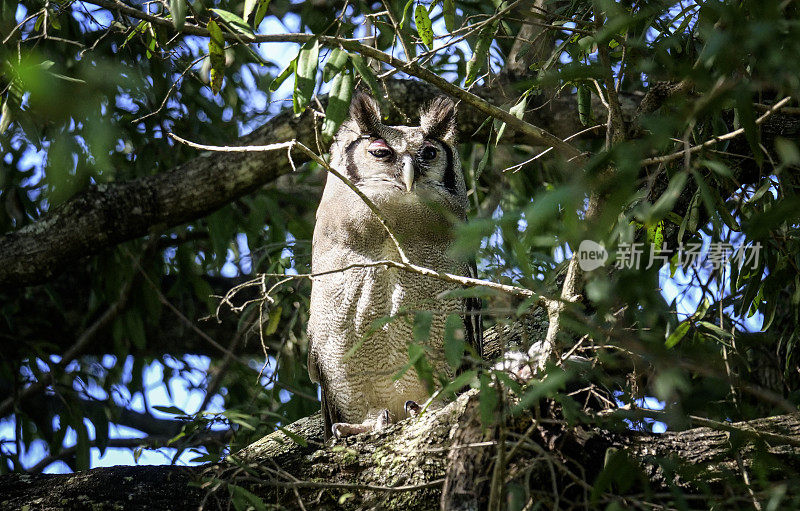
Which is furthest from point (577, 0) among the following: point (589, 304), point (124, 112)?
point (124, 112)

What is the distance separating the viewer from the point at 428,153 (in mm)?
2801

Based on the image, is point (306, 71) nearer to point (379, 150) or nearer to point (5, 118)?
point (379, 150)

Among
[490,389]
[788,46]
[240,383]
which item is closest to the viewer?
[788,46]

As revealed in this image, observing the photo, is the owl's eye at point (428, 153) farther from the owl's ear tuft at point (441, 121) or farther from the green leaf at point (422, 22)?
the green leaf at point (422, 22)

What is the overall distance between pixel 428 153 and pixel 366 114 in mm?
254

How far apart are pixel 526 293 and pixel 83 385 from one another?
2.50 m

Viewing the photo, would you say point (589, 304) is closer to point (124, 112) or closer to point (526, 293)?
point (526, 293)

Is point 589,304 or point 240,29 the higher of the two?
point 240,29

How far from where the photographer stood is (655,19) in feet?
6.71

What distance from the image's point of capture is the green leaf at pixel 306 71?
1592mm

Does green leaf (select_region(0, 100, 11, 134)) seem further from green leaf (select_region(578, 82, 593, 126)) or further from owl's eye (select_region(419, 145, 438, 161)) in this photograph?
green leaf (select_region(578, 82, 593, 126))

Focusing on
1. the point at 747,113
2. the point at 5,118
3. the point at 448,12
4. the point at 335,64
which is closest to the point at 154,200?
the point at 5,118

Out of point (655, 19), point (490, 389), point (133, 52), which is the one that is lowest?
point (490, 389)

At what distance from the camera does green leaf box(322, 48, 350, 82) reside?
1632mm
